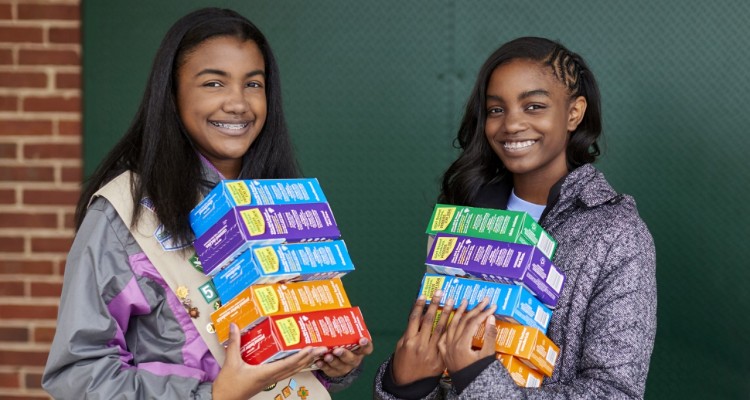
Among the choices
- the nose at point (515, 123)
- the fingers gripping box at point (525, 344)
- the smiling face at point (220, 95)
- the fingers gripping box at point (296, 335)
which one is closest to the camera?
the fingers gripping box at point (296, 335)

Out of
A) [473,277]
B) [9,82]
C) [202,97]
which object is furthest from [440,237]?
[9,82]

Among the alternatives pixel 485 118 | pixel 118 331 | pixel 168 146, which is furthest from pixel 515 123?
pixel 118 331

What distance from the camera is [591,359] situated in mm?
1861

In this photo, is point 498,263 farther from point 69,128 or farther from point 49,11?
point 49,11

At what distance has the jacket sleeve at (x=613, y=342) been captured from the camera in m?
1.81

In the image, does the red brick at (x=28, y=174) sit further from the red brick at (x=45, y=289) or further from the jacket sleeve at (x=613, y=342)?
the jacket sleeve at (x=613, y=342)

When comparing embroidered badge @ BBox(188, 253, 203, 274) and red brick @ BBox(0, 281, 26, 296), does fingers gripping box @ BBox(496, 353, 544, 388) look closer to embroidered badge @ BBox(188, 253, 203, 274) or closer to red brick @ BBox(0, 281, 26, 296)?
Result: embroidered badge @ BBox(188, 253, 203, 274)

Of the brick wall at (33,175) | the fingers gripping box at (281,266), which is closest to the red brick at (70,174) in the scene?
the brick wall at (33,175)

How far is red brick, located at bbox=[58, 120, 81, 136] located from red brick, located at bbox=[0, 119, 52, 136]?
0.07 metres

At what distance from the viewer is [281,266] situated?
1.76m

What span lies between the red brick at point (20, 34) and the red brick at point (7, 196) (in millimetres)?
590

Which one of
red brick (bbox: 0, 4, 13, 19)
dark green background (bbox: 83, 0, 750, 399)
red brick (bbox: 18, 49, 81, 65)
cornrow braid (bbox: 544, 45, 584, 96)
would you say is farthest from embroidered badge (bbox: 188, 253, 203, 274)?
red brick (bbox: 0, 4, 13, 19)

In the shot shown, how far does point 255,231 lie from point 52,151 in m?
1.95

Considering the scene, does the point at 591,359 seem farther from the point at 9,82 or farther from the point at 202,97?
the point at 9,82
